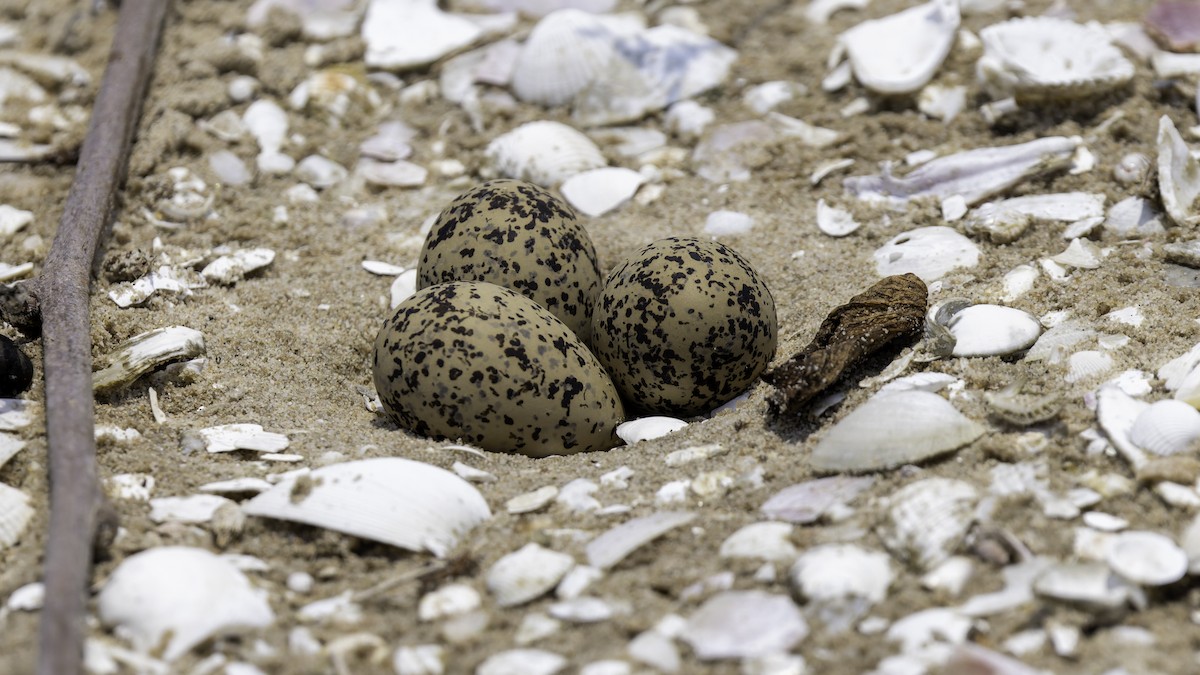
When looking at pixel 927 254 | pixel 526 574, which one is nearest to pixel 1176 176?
pixel 927 254

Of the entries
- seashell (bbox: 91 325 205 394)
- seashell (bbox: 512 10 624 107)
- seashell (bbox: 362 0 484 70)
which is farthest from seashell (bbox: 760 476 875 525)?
seashell (bbox: 362 0 484 70)

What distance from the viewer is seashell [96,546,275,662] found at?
1933 mm

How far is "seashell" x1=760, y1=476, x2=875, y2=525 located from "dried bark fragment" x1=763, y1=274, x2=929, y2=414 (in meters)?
0.31

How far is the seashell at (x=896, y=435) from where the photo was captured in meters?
2.35

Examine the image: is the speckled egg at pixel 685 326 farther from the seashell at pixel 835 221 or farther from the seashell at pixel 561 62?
the seashell at pixel 561 62

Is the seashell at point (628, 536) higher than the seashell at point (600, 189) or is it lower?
lower

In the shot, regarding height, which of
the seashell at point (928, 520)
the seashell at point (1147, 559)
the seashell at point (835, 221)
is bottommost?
the seashell at point (835, 221)

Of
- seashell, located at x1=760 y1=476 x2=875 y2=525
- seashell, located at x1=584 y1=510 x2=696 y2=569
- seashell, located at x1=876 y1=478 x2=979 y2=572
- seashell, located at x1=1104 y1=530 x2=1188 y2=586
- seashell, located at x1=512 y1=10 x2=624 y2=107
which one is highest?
seashell, located at x1=512 y1=10 x2=624 y2=107

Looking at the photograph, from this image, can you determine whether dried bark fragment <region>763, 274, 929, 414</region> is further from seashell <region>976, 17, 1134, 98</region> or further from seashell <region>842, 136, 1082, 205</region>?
seashell <region>976, 17, 1134, 98</region>

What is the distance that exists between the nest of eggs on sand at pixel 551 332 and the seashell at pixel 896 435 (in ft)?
1.82

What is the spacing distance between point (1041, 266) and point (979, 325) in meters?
0.47

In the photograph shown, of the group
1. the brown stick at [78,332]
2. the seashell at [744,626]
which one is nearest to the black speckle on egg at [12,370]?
the brown stick at [78,332]

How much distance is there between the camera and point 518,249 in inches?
119

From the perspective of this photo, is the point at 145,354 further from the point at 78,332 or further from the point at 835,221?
the point at 835,221
